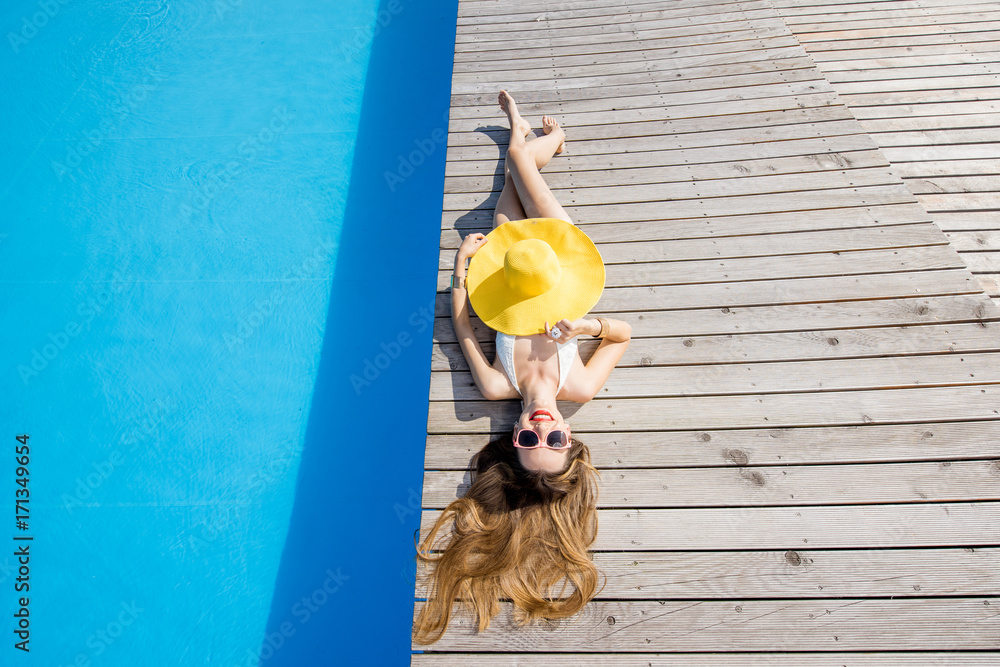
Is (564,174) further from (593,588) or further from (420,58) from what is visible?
(420,58)

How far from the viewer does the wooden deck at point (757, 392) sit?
198cm

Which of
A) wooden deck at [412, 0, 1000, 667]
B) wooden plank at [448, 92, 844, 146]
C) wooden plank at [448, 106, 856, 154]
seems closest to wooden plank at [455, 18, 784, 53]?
wooden deck at [412, 0, 1000, 667]

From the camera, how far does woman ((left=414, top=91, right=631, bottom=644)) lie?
2.09 meters

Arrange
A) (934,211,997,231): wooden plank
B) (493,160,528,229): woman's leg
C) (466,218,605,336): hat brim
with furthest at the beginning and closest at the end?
(934,211,997,231): wooden plank
(493,160,528,229): woman's leg
(466,218,605,336): hat brim

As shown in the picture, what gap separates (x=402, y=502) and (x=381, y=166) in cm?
330

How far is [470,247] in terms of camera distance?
9.02 feet

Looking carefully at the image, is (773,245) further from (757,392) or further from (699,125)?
(699,125)

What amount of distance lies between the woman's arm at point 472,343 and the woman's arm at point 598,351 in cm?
34

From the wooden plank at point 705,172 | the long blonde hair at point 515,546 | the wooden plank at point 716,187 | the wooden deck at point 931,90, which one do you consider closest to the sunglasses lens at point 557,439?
the long blonde hair at point 515,546

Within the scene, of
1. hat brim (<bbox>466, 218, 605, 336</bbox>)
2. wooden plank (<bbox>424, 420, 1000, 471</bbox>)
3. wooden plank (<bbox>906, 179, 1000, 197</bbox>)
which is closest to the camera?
wooden plank (<bbox>424, 420, 1000, 471</bbox>)

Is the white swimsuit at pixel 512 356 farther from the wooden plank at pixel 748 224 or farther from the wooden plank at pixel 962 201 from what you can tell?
the wooden plank at pixel 962 201

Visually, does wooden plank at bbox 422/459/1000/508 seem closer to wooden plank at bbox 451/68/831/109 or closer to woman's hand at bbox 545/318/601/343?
woman's hand at bbox 545/318/601/343

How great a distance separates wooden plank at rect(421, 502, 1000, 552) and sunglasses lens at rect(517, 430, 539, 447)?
1.48ft

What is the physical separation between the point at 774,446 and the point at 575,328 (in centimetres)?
106
